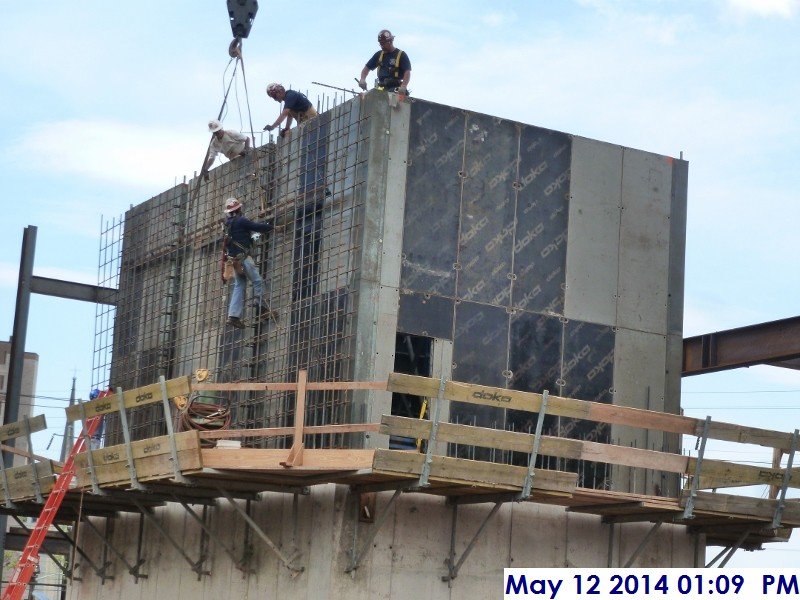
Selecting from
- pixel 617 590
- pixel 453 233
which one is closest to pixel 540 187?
pixel 453 233

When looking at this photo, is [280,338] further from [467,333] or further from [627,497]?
[627,497]

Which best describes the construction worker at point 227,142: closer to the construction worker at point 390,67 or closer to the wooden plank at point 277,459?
the construction worker at point 390,67

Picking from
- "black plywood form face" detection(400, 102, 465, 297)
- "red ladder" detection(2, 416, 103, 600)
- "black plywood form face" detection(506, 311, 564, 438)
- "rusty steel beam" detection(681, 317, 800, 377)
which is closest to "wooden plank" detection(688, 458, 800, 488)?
"black plywood form face" detection(506, 311, 564, 438)

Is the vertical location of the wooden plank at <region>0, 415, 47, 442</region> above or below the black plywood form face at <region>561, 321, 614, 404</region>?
below

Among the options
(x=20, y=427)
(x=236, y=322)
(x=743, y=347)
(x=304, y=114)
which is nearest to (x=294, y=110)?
(x=304, y=114)

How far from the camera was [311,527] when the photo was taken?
21.6m

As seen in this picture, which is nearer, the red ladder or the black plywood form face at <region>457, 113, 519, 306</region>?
the red ladder

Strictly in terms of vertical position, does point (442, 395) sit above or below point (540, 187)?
below

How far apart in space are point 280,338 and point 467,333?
9.74 ft

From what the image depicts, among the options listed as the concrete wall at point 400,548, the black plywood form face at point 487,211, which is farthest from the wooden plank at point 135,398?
the black plywood form face at point 487,211

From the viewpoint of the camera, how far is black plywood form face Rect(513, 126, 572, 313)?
78.5 ft

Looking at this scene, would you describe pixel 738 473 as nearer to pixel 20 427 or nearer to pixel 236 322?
pixel 236 322

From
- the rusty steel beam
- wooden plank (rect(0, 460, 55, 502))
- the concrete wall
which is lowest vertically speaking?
the concrete wall

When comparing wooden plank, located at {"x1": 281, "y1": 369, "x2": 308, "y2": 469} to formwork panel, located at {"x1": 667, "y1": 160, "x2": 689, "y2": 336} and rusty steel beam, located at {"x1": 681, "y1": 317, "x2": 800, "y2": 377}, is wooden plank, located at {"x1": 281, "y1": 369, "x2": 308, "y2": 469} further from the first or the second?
rusty steel beam, located at {"x1": 681, "y1": 317, "x2": 800, "y2": 377}
